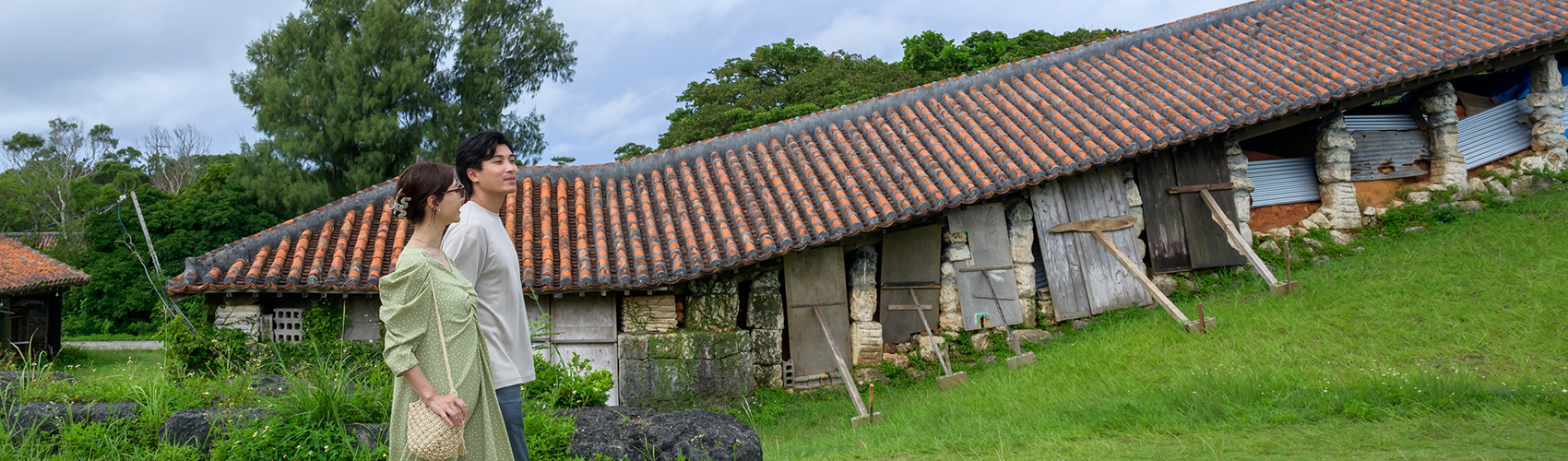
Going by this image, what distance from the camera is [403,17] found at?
945 inches

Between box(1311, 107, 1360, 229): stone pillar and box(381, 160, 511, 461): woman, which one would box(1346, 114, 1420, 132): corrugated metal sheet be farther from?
box(381, 160, 511, 461): woman

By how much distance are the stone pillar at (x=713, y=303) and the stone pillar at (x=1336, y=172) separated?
724 centimetres

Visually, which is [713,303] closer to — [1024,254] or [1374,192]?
[1024,254]

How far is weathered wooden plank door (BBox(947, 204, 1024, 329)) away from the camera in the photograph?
941 cm

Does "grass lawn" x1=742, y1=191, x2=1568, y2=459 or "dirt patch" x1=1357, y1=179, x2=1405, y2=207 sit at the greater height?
"dirt patch" x1=1357, y1=179, x2=1405, y2=207

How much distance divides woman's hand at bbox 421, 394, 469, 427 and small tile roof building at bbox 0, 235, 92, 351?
66.7 ft

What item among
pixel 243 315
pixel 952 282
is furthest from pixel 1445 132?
pixel 243 315

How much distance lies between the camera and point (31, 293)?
1812 centimetres

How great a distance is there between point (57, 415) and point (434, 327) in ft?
10.7

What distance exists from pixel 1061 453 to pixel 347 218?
7834 millimetres

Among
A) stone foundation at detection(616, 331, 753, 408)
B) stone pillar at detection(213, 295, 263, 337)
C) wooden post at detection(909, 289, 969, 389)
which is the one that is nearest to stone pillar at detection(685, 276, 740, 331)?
stone foundation at detection(616, 331, 753, 408)

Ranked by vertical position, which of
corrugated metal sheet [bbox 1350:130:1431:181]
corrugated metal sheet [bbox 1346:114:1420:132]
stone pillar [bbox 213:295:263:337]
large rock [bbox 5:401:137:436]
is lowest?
large rock [bbox 5:401:137:436]

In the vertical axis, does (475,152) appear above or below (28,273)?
below

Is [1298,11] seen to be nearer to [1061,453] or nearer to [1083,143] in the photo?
[1083,143]
